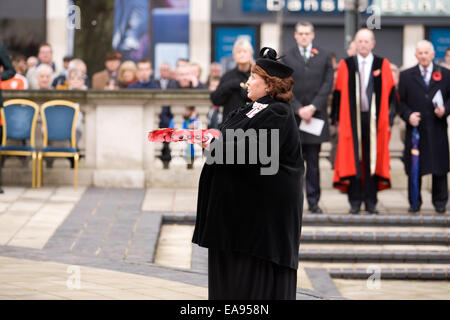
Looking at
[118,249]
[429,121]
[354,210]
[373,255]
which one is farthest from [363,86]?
[118,249]

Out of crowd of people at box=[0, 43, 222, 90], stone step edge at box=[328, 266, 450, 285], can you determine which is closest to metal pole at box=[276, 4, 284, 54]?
crowd of people at box=[0, 43, 222, 90]

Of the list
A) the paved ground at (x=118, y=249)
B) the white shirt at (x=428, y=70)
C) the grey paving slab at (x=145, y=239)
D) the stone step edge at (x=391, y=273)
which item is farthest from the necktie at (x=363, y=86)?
the grey paving slab at (x=145, y=239)

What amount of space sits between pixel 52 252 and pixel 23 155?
4.17 m

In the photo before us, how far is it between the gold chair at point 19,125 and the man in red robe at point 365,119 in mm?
4263

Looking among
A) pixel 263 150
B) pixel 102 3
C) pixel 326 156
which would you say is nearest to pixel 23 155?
pixel 326 156

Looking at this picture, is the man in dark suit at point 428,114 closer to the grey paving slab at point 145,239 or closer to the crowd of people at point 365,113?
the crowd of people at point 365,113

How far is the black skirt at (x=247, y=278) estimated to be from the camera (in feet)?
24.6

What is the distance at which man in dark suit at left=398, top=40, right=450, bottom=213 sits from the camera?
13.6m

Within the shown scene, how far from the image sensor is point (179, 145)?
15.5 metres

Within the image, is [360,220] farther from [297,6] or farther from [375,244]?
[297,6]
